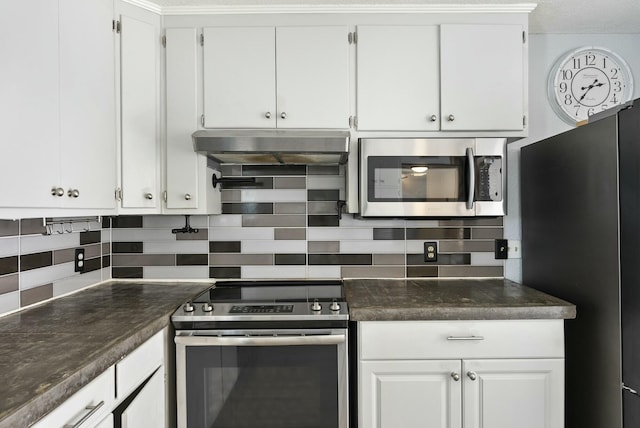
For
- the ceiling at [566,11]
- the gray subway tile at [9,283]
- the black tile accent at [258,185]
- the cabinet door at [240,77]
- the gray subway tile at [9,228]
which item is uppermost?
the ceiling at [566,11]

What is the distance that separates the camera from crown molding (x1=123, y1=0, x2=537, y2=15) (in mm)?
1854

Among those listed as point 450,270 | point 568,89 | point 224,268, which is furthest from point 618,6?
point 224,268

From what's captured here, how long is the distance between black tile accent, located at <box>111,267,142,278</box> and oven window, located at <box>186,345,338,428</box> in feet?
2.68

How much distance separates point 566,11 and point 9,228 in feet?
8.86

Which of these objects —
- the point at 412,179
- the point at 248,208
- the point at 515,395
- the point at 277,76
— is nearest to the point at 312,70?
the point at 277,76

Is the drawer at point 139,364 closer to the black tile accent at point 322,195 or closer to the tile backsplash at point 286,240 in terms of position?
the tile backsplash at point 286,240

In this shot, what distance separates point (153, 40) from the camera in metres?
1.85

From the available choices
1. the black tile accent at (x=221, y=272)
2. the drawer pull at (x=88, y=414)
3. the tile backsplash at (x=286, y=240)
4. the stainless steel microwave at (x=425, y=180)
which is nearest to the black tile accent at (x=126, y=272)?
the tile backsplash at (x=286, y=240)

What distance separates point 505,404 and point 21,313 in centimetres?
198

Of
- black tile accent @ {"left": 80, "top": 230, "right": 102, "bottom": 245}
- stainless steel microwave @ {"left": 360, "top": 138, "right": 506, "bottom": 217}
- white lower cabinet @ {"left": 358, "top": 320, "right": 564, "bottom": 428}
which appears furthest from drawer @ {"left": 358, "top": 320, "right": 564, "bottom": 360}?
black tile accent @ {"left": 80, "top": 230, "right": 102, "bottom": 245}

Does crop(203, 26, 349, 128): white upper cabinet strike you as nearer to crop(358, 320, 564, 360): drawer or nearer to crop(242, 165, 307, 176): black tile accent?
crop(242, 165, 307, 176): black tile accent

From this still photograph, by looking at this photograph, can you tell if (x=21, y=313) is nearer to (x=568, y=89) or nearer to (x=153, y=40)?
(x=153, y=40)

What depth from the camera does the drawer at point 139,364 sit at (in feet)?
3.99

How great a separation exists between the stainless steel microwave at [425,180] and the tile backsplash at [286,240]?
1.18 ft
